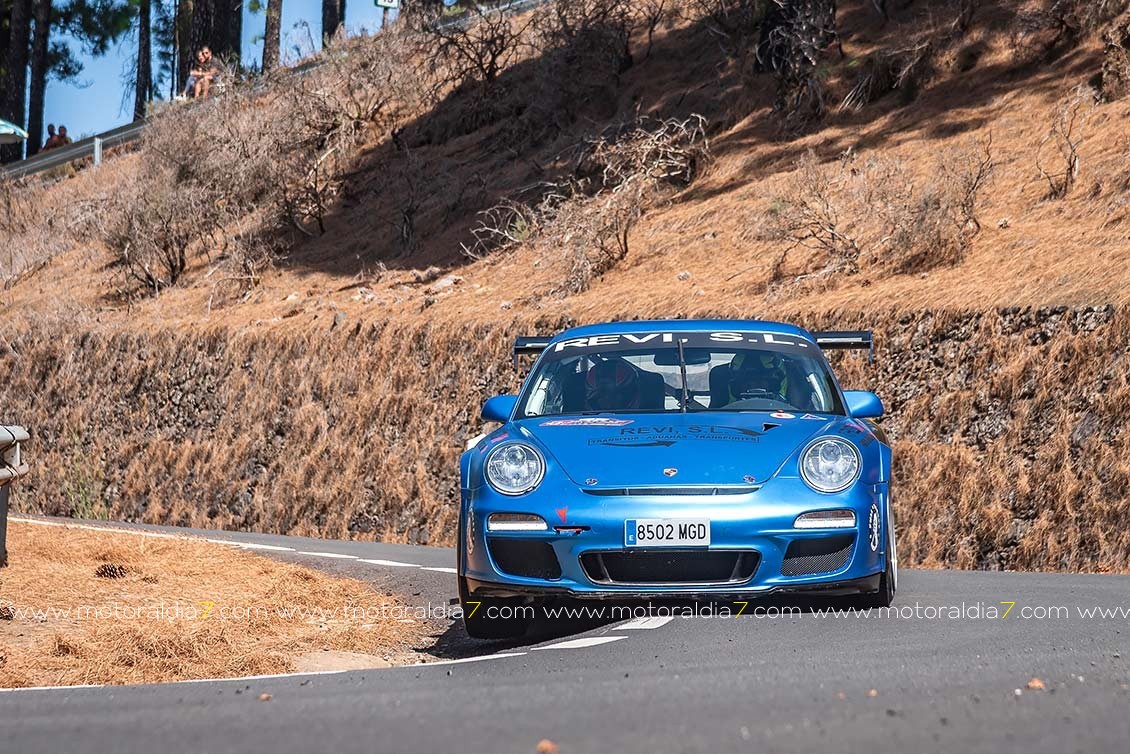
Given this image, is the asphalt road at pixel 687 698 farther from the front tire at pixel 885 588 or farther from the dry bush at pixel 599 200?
the dry bush at pixel 599 200

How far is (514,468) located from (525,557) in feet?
1.43

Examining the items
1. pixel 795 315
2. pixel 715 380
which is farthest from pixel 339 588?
pixel 795 315

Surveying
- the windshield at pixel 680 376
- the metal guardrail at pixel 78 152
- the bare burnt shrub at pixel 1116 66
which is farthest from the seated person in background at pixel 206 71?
the windshield at pixel 680 376

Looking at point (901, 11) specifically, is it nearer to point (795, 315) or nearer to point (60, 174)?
point (795, 315)

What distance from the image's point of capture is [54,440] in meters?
25.7

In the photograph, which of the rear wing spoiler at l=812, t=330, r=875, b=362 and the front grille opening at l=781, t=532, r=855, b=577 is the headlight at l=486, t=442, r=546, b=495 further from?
the rear wing spoiler at l=812, t=330, r=875, b=362

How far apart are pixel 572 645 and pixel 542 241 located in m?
18.3

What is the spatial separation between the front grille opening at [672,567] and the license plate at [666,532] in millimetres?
76

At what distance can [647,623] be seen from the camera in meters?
7.51

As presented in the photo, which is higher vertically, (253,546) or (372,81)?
(372,81)

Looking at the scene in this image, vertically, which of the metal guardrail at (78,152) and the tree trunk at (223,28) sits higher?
the tree trunk at (223,28)

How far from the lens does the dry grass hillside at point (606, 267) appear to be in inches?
547

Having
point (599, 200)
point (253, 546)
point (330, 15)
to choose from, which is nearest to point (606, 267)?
point (599, 200)

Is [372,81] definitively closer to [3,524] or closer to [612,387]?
[3,524]
